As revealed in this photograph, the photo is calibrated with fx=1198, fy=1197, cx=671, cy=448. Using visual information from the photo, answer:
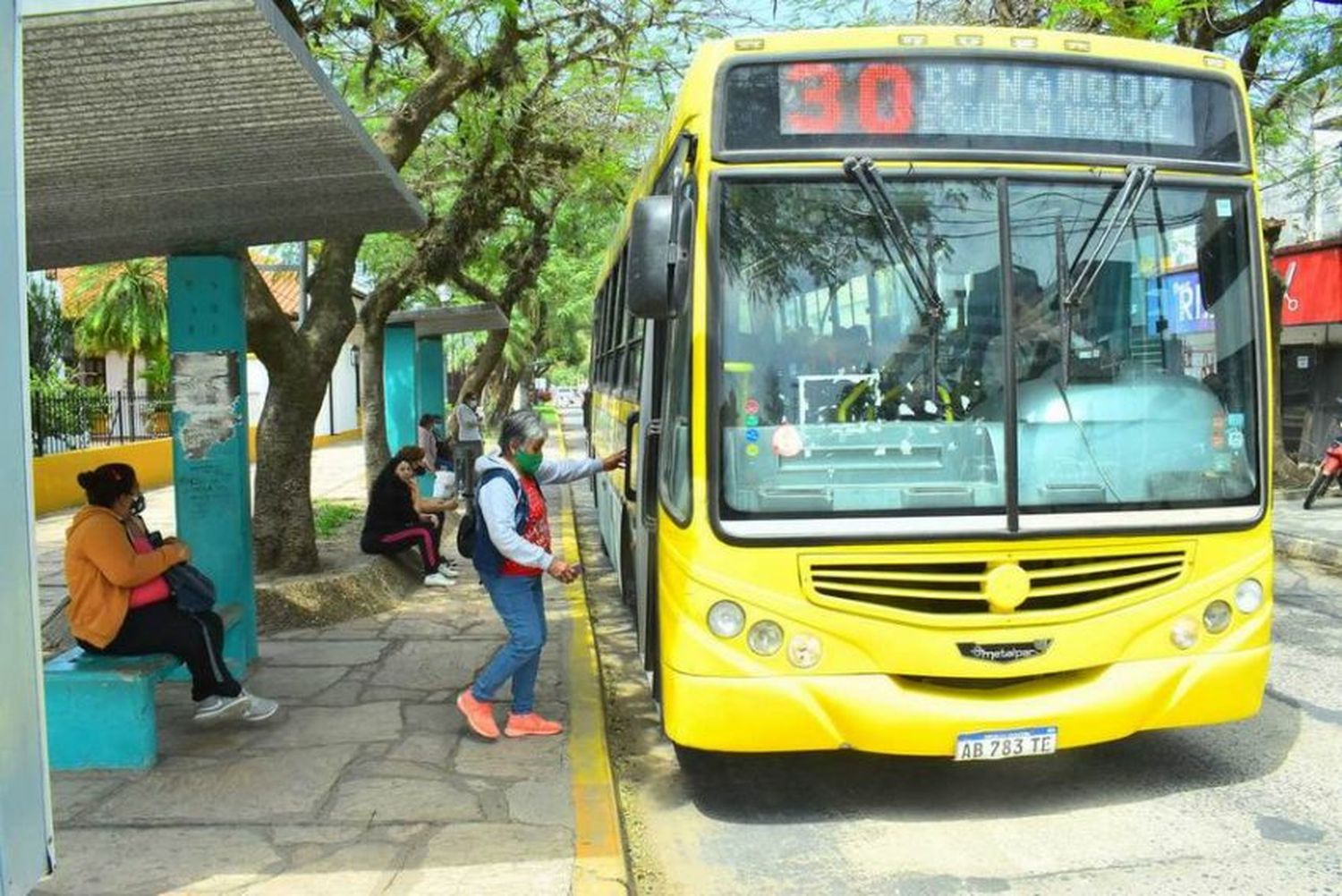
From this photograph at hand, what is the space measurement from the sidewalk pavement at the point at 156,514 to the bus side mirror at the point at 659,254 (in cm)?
232

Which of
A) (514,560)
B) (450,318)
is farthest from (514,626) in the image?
(450,318)

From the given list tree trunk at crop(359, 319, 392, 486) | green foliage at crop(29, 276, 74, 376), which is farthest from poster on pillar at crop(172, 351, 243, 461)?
green foliage at crop(29, 276, 74, 376)

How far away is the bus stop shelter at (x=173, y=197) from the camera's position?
2820 mm

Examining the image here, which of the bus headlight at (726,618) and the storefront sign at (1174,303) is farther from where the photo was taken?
the storefront sign at (1174,303)

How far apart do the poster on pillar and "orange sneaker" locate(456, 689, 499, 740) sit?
2.42 m

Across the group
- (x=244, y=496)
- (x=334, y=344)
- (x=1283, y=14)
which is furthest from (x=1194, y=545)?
(x=1283, y=14)

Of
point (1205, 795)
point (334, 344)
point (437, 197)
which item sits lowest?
point (1205, 795)

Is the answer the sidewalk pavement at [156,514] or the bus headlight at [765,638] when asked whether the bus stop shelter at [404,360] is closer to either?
the sidewalk pavement at [156,514]

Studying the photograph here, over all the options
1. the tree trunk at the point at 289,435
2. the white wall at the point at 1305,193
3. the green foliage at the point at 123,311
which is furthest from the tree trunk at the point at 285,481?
the green foliage at the point at 123,311

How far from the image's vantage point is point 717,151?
4.48m

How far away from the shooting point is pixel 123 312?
103 feet

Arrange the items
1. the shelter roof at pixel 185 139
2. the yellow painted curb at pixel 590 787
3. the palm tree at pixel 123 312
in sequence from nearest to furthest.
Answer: the shelter roof at pixel 185 139 → the yellow painted curb at pixel 590 787 → the palm tree at pixel 123 312

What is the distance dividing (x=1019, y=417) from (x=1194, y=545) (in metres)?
0.85

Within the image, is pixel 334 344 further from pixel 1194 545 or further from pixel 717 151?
pixel 1194 545
